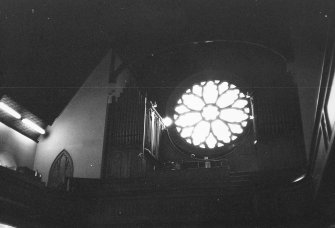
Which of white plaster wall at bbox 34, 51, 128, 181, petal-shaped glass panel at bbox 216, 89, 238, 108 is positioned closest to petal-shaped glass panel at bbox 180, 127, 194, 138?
petal-shaped glass panel at bbox 216, 89, 238, 108

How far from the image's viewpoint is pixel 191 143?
418 inches

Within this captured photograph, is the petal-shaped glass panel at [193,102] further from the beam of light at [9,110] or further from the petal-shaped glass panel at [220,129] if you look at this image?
the beam of light at [9,110]

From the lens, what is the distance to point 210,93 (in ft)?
36.7

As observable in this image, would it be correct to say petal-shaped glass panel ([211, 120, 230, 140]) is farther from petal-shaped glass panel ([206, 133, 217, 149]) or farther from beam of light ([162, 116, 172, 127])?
beam of light ([162, 116, 172, 127])

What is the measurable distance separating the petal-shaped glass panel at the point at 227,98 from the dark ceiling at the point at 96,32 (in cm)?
145

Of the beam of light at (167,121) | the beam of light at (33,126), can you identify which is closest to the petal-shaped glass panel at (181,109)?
the beam of light at (167,121)

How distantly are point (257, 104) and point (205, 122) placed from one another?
5.48 feet

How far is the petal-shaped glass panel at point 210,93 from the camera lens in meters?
11.1

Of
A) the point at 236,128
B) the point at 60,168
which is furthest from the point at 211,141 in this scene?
the point at 60,168

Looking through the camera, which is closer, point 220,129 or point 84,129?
point 84,129

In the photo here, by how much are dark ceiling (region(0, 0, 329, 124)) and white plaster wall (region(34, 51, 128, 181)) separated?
0.25 meters

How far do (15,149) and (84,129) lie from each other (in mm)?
1719

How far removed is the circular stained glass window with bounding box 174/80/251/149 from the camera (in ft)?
34.4

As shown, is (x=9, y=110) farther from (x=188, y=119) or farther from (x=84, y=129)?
(x=188, y=119)
